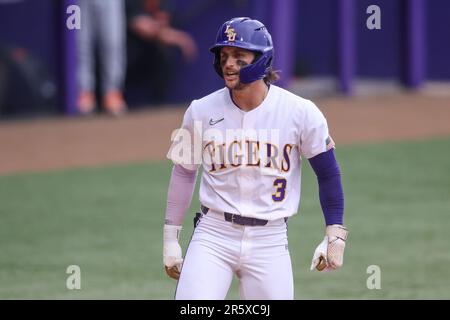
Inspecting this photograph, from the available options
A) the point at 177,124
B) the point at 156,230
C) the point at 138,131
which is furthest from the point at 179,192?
the point at 177,124

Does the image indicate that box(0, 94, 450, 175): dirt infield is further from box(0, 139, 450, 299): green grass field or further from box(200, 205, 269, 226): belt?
box(200, 205, 269, 226): belt

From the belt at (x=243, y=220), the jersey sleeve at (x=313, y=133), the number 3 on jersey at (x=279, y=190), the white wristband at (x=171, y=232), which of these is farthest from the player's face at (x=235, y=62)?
the white wristband at (x=171, y=232)

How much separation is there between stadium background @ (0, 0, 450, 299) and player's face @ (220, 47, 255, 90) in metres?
2.48

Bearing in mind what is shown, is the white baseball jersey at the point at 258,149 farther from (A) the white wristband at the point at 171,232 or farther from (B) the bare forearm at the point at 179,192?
(A) the white wristband at the point at 171,232

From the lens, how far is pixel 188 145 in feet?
17.2

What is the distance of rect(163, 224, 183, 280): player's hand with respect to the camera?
17.2ft

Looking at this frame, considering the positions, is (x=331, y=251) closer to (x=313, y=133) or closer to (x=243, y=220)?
(x=243, y=220)

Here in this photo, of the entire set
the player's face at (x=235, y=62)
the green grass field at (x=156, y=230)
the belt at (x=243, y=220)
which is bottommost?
the green grass field at (x=156, y=230)

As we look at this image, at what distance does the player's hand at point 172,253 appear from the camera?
17.2 ft

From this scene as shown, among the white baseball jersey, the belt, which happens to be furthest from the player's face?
the belt

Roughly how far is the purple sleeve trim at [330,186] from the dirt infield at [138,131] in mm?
6535

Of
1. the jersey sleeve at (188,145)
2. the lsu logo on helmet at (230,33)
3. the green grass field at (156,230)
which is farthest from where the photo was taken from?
the green grass field at (156,230)

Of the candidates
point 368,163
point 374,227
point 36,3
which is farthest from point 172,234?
point 36,3
